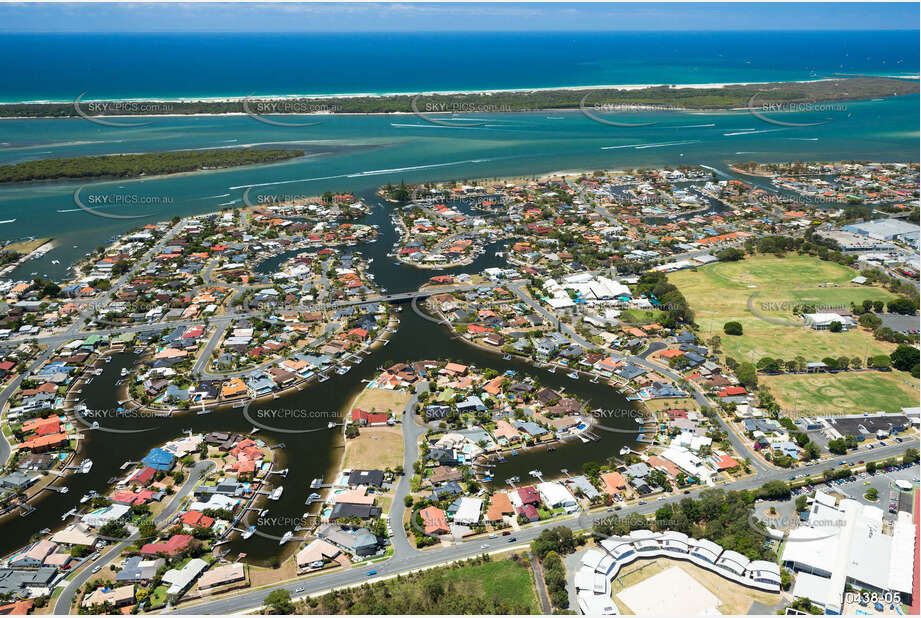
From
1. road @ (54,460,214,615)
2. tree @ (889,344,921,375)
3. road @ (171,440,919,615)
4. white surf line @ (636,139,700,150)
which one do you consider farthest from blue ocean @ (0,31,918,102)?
road @ (171,440,919,615)

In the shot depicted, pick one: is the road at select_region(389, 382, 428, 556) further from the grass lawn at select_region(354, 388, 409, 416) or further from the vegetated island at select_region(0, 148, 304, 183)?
the vegetated island at select_region(0, 148, 304, 183)

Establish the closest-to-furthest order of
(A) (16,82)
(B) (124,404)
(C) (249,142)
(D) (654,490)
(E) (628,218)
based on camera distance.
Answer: (D) (654,490) < (B) (124,404) < (E) (628,218) < (C) (249,142) < (A) (16,82)

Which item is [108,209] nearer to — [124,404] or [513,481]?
[124,404]

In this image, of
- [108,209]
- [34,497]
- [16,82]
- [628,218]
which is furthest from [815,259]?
[16,82]

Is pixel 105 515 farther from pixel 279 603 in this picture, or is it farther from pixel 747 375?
pixel 747 375

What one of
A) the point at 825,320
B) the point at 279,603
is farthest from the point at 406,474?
the point at 825,320
